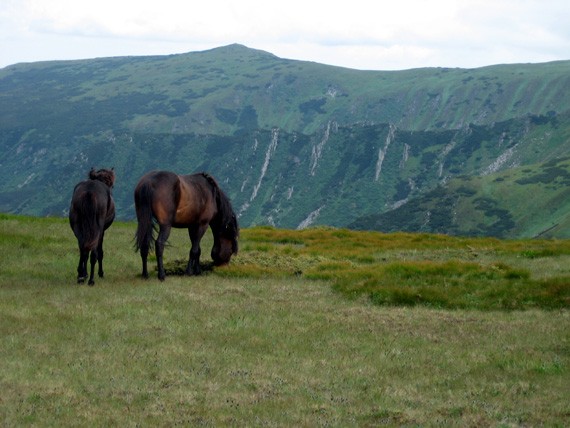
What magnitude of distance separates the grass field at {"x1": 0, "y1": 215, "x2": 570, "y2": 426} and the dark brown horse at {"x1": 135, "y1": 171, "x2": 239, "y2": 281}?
963mm

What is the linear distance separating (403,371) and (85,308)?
983 cm

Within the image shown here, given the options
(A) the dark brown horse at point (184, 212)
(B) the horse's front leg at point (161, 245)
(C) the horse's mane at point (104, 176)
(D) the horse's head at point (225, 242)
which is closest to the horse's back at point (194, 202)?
(A) the dark brown horse at point (184, 212)

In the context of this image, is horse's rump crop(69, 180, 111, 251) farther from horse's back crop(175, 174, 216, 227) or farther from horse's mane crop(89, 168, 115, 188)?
horse's back crop(175, 174, 216, 227)

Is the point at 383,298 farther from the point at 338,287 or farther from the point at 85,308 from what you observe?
the point at 85,308

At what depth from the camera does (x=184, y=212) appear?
29.0m

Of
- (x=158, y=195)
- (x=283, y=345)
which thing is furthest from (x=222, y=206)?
(x=283, y=345)

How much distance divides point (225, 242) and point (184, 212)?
10.2 feet

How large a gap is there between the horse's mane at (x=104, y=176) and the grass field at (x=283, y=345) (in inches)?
149

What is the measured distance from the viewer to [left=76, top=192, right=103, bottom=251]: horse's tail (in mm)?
25391

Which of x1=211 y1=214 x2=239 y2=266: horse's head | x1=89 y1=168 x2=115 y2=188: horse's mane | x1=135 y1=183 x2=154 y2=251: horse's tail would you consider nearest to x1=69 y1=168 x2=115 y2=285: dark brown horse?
x1=135 y1=183 x2=154 y2=251: horse's tail

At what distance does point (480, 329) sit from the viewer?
800 inches

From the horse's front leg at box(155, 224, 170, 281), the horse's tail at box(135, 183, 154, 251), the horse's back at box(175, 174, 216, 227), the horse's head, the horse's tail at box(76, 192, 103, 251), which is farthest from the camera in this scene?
the horse's head

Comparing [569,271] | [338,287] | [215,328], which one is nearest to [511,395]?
[215,328]

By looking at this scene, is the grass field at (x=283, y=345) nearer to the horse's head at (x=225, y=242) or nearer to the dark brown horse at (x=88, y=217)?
the horse's head at (x=225, y=242)
